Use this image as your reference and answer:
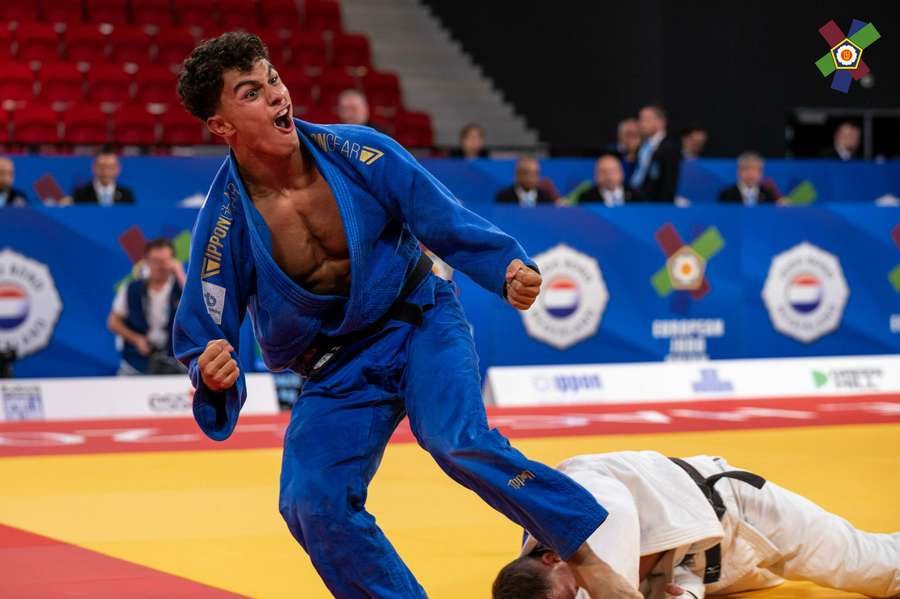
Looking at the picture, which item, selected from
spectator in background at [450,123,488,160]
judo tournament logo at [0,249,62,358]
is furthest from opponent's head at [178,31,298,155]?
spectator in background at [450,123,488,160]

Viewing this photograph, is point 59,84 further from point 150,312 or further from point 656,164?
point 656,164

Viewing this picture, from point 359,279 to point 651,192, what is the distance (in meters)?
7.86

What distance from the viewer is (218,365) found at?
11.1 ft

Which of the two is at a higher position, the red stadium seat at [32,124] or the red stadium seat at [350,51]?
the red stadium seat at [350,51]

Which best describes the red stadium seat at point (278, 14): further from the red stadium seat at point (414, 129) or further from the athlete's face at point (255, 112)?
the athlete's face at point (255, 112)

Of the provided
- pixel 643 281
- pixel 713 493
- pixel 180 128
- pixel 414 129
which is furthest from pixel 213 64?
pixel 414 129

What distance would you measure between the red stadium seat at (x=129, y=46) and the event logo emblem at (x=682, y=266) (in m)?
7.29

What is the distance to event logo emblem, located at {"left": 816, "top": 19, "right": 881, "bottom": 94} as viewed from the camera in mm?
4129

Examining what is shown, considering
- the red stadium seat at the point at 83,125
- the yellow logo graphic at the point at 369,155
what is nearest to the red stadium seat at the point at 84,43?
the red stadium seat at the point at 83,125

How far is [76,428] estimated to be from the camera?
8273mm

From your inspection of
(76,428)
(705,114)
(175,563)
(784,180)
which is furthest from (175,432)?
(705,114)

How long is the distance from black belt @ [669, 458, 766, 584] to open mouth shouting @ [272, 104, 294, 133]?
144 cm

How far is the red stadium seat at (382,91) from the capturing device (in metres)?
15.8

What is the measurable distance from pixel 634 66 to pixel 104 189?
7676 mm
